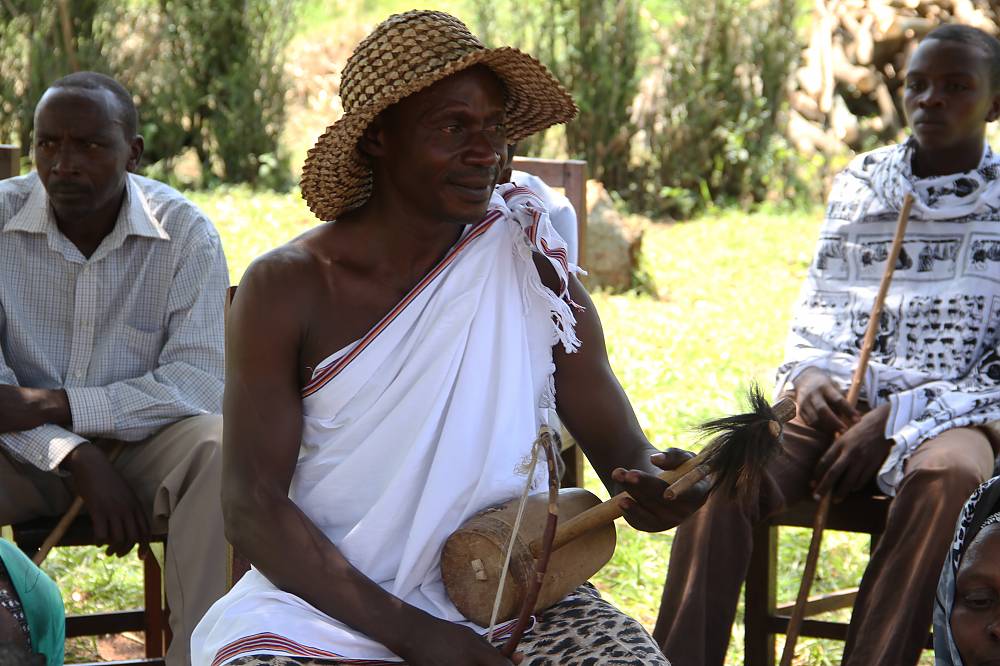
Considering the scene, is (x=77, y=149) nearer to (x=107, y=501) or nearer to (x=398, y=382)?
(x=107, y=501)

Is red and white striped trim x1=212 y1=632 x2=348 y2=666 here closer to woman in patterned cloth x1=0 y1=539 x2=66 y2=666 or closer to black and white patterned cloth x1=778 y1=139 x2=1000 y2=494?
woman in patterned cloth x1=0 y1=539 x2=66 y2=666

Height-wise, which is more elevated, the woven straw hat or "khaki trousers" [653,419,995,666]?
the woven straw hat

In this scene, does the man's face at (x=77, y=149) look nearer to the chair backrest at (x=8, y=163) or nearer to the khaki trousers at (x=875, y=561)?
the chair backrest at (x=8, y=163)

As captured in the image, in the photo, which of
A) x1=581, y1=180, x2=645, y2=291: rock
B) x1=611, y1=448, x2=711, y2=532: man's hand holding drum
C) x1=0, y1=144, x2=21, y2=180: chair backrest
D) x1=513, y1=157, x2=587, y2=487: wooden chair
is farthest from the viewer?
x1=581, y1=180, x2=645, y2=291: rock

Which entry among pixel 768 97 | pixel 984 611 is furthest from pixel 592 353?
pixel 768 97

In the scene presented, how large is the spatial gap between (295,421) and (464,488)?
1.15ft

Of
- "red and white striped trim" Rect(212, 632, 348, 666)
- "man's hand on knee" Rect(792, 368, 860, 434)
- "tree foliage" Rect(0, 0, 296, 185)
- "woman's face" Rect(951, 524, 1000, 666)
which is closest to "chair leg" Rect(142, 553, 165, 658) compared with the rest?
"red and white striped trim" Rect(212, 632, 348, 666)

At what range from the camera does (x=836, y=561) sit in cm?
488

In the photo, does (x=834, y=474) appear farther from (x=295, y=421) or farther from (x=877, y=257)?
(x=295, y=421)

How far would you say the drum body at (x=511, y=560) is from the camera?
2287 millimetres

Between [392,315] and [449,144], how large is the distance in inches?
13.9

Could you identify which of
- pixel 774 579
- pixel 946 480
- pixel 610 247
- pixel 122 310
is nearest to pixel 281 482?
pixel 122 310

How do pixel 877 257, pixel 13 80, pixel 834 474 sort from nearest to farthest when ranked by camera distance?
pixel 834 474 < pixel 877 257 < pixel 13 80

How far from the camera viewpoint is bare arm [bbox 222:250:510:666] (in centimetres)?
228
